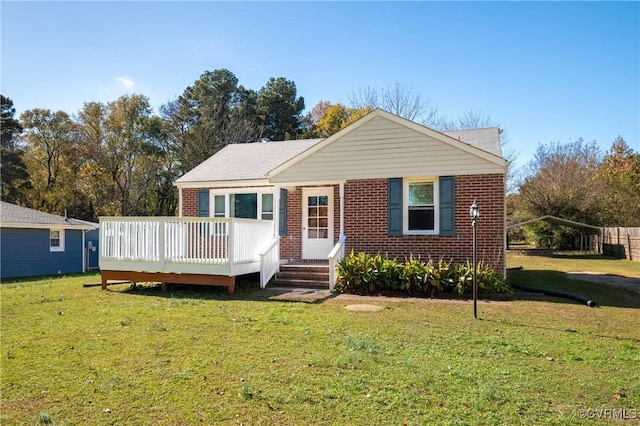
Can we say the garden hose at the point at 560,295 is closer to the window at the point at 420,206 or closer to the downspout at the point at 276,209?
the window at the point at 420,206

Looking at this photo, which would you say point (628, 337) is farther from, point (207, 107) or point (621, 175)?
point (207, 107)

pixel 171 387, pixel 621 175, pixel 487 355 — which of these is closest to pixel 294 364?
pixel 171 387

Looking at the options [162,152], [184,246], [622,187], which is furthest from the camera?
[162,152]

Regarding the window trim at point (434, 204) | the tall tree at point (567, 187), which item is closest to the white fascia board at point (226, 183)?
the window trim at point (434, 204)

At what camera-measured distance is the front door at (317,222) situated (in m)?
12.9

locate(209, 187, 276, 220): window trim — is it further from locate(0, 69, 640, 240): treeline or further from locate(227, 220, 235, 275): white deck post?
locate(0, 69, 640, 240): treeline

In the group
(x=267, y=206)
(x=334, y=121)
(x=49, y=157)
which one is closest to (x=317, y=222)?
(x=267, y=206)

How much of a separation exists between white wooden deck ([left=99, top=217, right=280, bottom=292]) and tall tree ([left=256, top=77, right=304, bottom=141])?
76.8 ft

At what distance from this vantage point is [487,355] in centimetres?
515

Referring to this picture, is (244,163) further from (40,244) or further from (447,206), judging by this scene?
(40,244)

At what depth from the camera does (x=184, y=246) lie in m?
10.5

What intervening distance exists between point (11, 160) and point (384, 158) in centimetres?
2834

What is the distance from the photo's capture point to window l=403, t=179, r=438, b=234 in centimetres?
1143

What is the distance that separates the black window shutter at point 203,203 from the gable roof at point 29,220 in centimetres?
910
